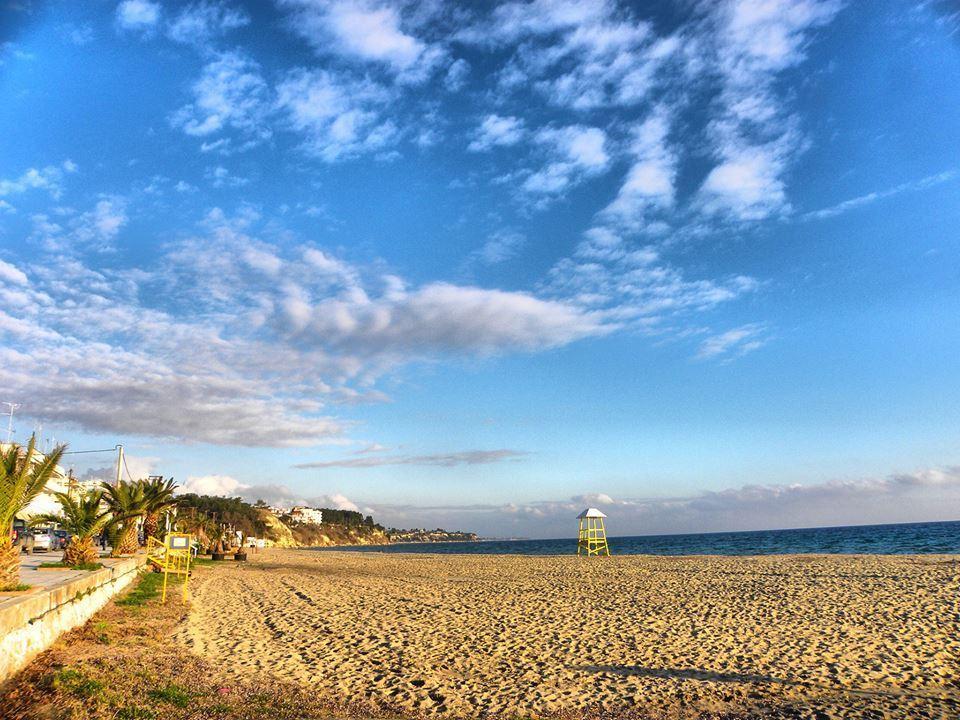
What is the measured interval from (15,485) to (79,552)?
7.73 m

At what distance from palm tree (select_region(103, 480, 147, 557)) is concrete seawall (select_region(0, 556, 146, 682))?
8.70 m

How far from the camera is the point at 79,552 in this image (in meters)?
17.0

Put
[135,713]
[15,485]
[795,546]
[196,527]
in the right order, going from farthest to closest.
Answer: [795,546], [196,527], [15,485], [135,713]

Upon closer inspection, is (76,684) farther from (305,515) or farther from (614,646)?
(305,515)

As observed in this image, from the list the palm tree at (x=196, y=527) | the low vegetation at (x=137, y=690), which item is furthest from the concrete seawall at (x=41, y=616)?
the palm tree at (x=196, y=527)

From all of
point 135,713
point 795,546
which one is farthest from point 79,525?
point 795,546

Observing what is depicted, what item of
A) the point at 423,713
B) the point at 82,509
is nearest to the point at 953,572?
the point at 423,713

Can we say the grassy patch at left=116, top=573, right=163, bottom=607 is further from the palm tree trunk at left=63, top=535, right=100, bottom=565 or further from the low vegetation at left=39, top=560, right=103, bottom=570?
the palm tree trunk at left=63, top=535, right=100, bottom=565

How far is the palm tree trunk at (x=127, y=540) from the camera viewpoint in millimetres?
22375

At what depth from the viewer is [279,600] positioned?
1728 centimetres

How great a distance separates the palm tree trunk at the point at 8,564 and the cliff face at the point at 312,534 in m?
113

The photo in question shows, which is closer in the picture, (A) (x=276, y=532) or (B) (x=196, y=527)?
A: (B) (x=196, y=527)

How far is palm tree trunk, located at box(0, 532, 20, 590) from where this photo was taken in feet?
32.6

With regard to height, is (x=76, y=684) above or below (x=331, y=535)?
above
